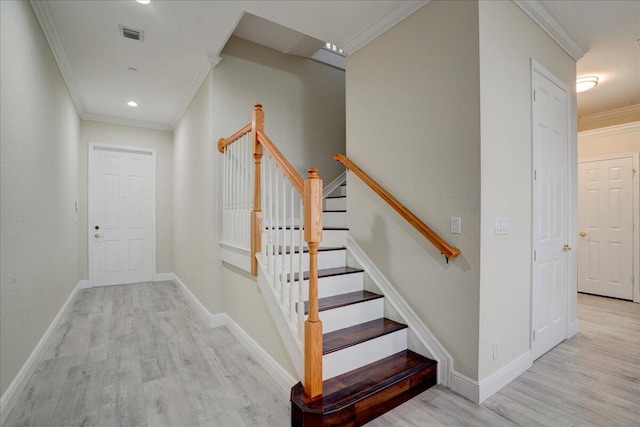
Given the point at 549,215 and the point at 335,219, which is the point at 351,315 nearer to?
the point at 335,219

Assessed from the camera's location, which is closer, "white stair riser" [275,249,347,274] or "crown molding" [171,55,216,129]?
"white stair riser" [275,249,347,274]

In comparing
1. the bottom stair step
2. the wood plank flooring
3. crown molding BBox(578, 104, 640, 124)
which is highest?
crown molding BBox(578, 104, 640, 124)

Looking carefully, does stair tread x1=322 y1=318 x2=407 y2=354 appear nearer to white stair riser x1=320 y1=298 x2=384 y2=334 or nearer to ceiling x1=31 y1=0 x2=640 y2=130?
white stair riser x1=320 y1=298 x2=384 y2=334

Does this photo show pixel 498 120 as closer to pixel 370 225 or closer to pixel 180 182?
pixel 370 225

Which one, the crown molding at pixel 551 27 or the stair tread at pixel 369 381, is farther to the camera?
the crown molding at pixel 551 27

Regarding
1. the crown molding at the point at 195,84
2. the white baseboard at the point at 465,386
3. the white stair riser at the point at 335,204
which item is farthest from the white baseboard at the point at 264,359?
the crown molding at the point at 195,84

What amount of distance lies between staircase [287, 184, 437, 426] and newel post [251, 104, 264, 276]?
1.53ft

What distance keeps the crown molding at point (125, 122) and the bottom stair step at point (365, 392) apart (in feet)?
17.4

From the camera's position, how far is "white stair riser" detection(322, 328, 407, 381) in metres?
1.95

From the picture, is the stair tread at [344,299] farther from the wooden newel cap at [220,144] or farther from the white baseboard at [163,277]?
the white baseboard at [163,277]

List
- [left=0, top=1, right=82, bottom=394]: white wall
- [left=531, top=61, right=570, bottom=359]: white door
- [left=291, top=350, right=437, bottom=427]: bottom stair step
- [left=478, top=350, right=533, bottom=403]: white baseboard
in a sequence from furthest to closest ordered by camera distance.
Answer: [left=531, top=61, right=570, bottom=359]: white door → [left=478, top=350, right=533, bottom=403]: white baseboard → [left=0, top=1, right=82, bottom=394]: white wall → [left=291, top=350, right=437, bottom=427]: bottom stair step

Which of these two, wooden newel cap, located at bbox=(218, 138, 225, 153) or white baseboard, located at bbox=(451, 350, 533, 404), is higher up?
wooden newel cap, located at bbox=(218, 138, 225, 153)

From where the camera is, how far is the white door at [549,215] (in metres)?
2.51

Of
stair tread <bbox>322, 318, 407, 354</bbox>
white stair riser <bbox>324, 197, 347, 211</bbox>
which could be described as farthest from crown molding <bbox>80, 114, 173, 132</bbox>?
stair tread <bbox>322, 318, 407, 354</bbox>
